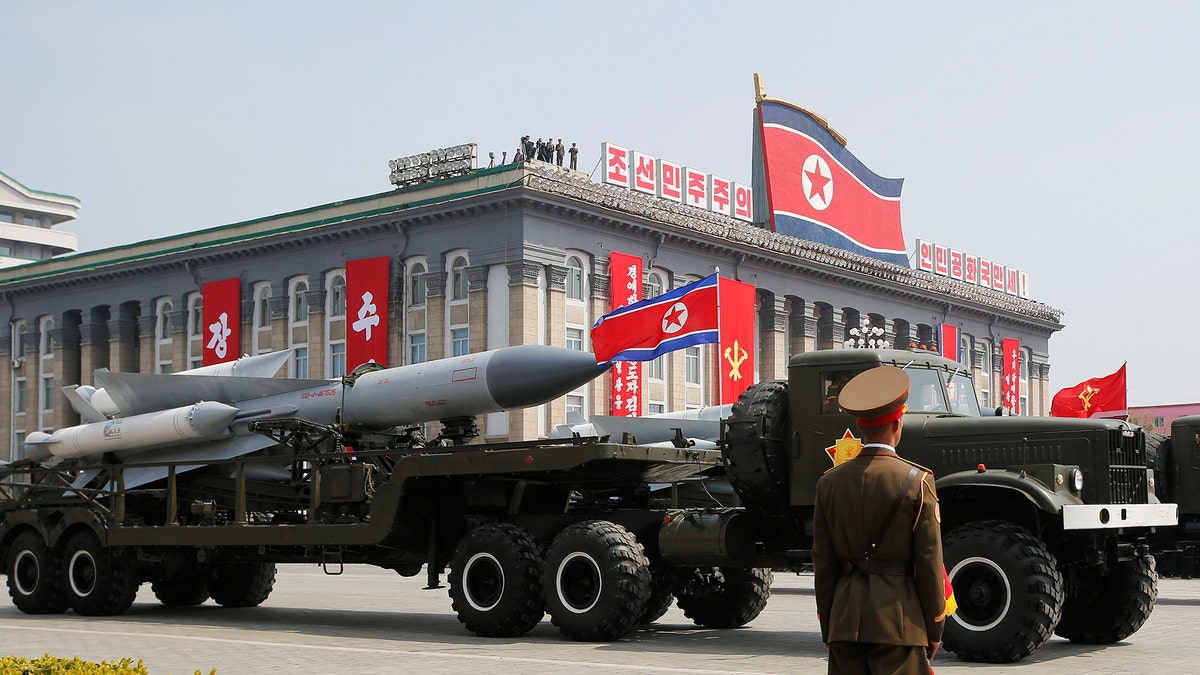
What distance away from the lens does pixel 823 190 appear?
209 ft

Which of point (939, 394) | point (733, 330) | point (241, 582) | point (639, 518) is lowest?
point (241, 582)

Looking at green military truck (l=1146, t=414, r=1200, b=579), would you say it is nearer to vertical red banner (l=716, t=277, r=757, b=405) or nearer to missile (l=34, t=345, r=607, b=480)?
missile (l=34, t=345, r=607, b=480)

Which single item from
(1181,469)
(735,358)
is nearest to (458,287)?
(735,358)

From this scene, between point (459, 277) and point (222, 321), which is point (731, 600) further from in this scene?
point (222, 321)

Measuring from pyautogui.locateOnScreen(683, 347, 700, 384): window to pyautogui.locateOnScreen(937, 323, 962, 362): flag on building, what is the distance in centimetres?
1752

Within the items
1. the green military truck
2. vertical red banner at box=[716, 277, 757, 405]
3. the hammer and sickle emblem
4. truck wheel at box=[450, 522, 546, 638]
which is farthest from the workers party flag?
truck wheel at box=[450, 522, 546, 638]

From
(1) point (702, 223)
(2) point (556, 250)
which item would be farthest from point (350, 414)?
(1) point (702, 223)

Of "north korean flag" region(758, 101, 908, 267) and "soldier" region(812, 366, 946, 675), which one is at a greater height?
"north korean flag" region(758, 101, 908, 267)

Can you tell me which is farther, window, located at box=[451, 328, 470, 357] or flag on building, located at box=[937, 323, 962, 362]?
flag on building, located at box=[937, 323, 962, 362]

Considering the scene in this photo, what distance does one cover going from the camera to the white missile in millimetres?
18922

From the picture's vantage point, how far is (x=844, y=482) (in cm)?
600

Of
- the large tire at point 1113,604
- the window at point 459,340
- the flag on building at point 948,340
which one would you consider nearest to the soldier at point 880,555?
the large tire at point 1113,604

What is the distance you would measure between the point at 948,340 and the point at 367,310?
32.0 metres

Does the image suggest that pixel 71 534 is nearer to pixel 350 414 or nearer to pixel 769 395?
pixel 350 414
